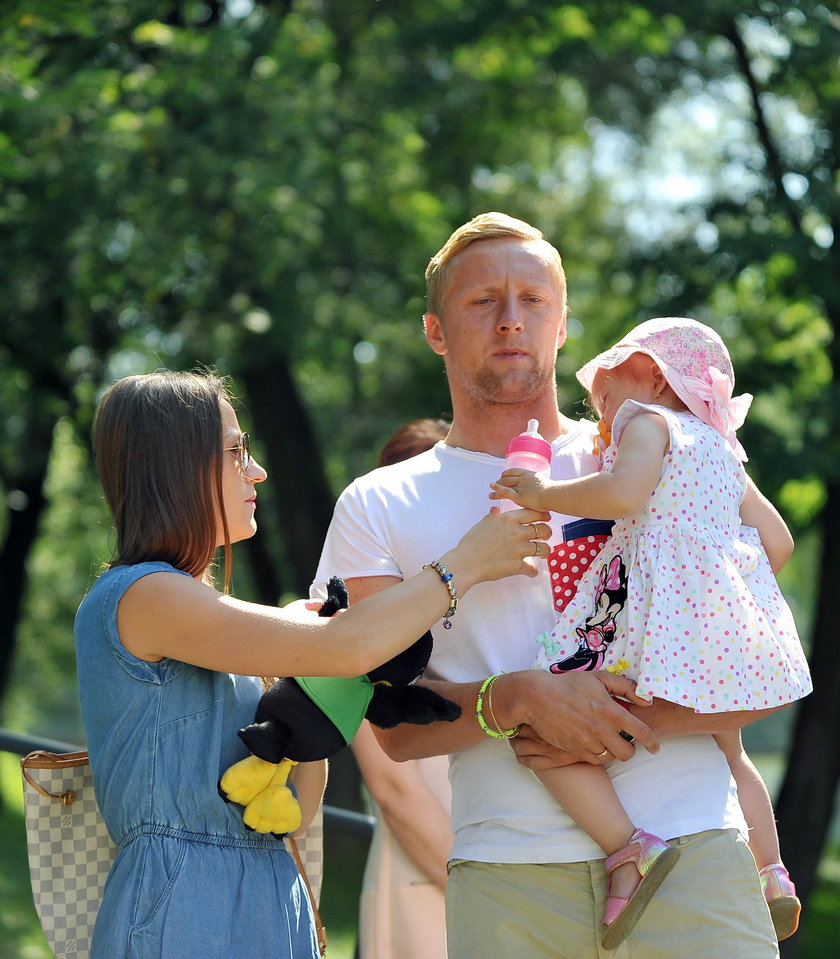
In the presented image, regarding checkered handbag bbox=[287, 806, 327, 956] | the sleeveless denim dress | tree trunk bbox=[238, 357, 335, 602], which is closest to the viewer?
the sleeveless denim dress

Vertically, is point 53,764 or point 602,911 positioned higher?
point 53,764

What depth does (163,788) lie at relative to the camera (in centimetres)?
262

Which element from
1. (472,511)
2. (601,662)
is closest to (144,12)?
(472,511)

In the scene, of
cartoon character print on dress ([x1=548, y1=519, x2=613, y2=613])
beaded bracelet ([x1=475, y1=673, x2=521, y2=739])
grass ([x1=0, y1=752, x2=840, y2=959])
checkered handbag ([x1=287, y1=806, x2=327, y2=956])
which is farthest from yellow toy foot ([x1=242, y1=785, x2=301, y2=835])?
grass ([x1=0, y1=752, x2=840, y2=959])

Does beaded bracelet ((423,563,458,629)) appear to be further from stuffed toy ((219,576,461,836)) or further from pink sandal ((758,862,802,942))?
pink sandal ((758,862,802,942))

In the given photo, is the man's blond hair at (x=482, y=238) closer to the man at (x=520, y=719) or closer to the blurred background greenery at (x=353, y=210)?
the man at (x=520, y=719)

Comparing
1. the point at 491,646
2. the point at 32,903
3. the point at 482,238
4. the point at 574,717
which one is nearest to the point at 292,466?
the point at 32,903

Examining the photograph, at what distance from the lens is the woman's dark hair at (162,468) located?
2.76m

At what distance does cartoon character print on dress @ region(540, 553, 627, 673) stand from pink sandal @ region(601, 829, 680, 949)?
0.40m

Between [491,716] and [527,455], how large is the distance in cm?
62

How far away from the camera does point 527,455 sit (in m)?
3.02

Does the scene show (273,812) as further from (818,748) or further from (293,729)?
(818,748)

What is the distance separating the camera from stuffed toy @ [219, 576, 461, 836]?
8.70ft

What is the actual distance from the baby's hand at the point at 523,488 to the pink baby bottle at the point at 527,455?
0.13ft
